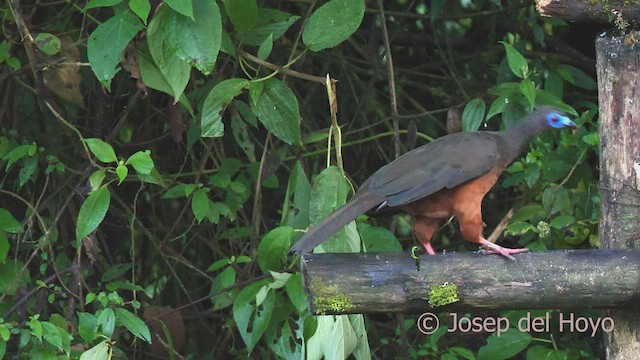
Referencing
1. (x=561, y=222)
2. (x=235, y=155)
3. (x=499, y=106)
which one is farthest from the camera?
(x=235, y=155)

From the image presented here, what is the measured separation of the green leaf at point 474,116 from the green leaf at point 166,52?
108 cm

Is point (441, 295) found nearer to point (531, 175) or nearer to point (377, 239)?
point (377, 239)

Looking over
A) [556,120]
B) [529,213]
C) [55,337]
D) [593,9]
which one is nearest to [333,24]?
[556,120]

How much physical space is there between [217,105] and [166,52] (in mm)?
296

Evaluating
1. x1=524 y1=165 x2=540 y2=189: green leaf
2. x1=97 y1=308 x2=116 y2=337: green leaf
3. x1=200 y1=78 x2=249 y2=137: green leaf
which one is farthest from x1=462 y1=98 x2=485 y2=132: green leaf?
x1=97 y1=308 x2=116 y2=337: green leaf

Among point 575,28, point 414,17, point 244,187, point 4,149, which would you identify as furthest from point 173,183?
point 575,28

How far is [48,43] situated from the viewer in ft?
11.9

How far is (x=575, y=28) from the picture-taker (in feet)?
16.4

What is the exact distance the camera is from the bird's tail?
8.75 ft

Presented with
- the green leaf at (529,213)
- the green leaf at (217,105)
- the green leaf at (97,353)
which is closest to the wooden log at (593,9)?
the green leaf at (217,105)

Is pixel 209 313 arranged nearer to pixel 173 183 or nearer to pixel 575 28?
pixel 173 183

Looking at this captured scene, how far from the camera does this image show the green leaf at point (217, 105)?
3438 millimetres

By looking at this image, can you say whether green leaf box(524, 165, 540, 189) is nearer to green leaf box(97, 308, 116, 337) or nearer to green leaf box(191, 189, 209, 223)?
green leaf box(191, 189, 209, 223)

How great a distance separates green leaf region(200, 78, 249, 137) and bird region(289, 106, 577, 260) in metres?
0.66
